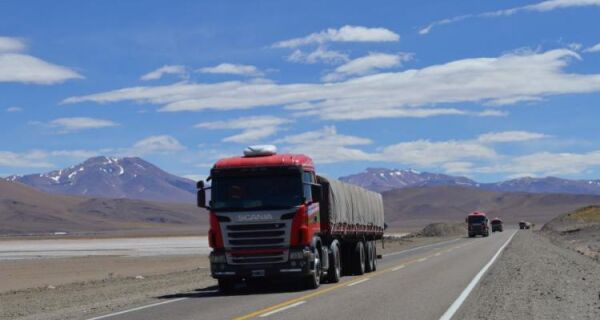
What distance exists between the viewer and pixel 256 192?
23.7 metres

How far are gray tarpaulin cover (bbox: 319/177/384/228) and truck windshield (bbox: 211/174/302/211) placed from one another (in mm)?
2755

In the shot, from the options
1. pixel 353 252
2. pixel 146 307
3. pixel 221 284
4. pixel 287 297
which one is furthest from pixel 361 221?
pixel 146 307

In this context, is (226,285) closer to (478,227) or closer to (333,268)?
(333,268)

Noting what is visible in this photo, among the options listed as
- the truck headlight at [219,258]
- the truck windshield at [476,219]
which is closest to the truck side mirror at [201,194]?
the truck headlight at [219,258]

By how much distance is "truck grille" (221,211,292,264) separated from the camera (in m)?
23.3

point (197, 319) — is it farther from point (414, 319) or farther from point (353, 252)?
point (353, 252)

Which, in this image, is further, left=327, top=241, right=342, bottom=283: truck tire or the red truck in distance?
the red truck in distance

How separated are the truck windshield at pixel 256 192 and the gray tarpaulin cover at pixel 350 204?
9.04ft

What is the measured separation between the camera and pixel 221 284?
954 inches

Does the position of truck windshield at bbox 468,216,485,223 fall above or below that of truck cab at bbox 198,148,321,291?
above

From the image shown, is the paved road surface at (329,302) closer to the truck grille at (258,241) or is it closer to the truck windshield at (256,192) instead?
the truck grille at (258,241)

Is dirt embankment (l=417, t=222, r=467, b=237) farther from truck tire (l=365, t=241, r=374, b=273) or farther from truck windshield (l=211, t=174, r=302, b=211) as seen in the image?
truck windshield (l=211, t=174, r=302, b=211)

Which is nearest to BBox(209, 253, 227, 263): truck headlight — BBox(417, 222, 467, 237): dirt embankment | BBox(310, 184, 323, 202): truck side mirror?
BBox(310, 184, 323, 202): truck side mirror

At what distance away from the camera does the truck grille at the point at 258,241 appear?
76.5ft
